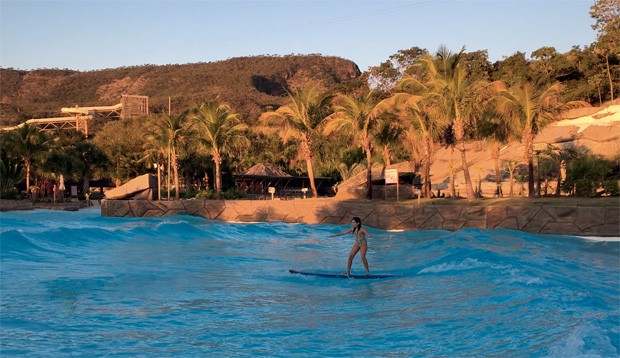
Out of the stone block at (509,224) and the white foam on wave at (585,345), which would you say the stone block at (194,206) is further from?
the white foam on wave at (585,345)

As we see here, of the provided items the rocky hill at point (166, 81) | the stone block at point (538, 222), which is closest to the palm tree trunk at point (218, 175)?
the stone block at point (538, 222)

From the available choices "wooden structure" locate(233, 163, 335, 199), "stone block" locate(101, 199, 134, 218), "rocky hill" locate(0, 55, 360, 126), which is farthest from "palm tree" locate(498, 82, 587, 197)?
"rocky hill" locate(0, 55, 360, 126)

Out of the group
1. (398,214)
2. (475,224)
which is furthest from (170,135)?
(475,224)

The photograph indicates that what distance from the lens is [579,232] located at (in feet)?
74.2

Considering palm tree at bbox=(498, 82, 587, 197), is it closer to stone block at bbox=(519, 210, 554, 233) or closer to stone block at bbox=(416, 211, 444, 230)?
stone block at bbox=(519, 210, 554, 233)

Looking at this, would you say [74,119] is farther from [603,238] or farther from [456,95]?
[603,238]

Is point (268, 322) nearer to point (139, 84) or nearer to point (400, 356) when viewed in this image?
point (400, 356)

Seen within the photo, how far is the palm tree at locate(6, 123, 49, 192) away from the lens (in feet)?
147

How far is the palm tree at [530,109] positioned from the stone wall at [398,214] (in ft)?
13.3

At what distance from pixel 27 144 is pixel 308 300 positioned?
38.5 m

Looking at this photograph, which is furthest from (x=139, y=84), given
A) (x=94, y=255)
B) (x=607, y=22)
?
(x=94, y=255)

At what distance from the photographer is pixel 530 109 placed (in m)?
28.0

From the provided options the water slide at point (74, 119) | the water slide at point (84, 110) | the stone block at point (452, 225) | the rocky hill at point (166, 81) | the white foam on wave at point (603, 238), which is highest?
the rocky hill at point (166, 81)

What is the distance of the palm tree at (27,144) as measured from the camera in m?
44.7
